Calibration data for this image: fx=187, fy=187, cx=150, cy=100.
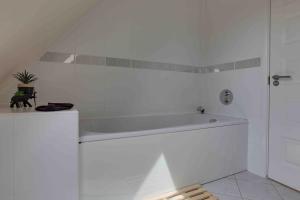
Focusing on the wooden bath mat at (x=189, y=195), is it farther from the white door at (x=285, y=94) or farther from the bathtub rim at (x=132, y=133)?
the white door at (x=285, y=94)

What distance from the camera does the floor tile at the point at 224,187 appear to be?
5.42 feet

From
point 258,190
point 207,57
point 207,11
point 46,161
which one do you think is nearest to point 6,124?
point 46,161

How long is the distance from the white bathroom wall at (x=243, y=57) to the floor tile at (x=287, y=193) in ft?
0.71

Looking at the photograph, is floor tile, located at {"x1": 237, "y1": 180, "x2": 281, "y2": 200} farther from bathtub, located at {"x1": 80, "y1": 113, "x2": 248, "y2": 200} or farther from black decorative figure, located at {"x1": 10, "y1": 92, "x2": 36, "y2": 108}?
black decorative figure, located at {"x1": 10, "y1": 92, "x2": 36, "y2": 108}

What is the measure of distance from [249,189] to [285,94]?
947 millimetres

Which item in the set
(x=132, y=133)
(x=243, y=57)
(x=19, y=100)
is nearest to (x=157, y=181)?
(x=132, y=133)

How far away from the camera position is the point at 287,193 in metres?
1.64

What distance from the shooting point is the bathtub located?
4.24ft

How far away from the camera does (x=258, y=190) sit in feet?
5.53

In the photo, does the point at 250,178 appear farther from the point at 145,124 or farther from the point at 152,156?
the point at 145,124

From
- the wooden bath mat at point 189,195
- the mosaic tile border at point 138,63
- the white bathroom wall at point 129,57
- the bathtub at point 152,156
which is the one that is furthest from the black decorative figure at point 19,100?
the wooden bath mat at point 189,195

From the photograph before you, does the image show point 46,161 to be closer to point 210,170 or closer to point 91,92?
point 91,92

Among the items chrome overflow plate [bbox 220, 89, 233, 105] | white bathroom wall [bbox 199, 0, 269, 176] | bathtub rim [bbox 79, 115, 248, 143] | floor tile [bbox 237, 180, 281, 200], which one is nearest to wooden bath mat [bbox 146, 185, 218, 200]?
floor tile [bbox 237, 180, 281, 200]

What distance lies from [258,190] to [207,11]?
2377mm
